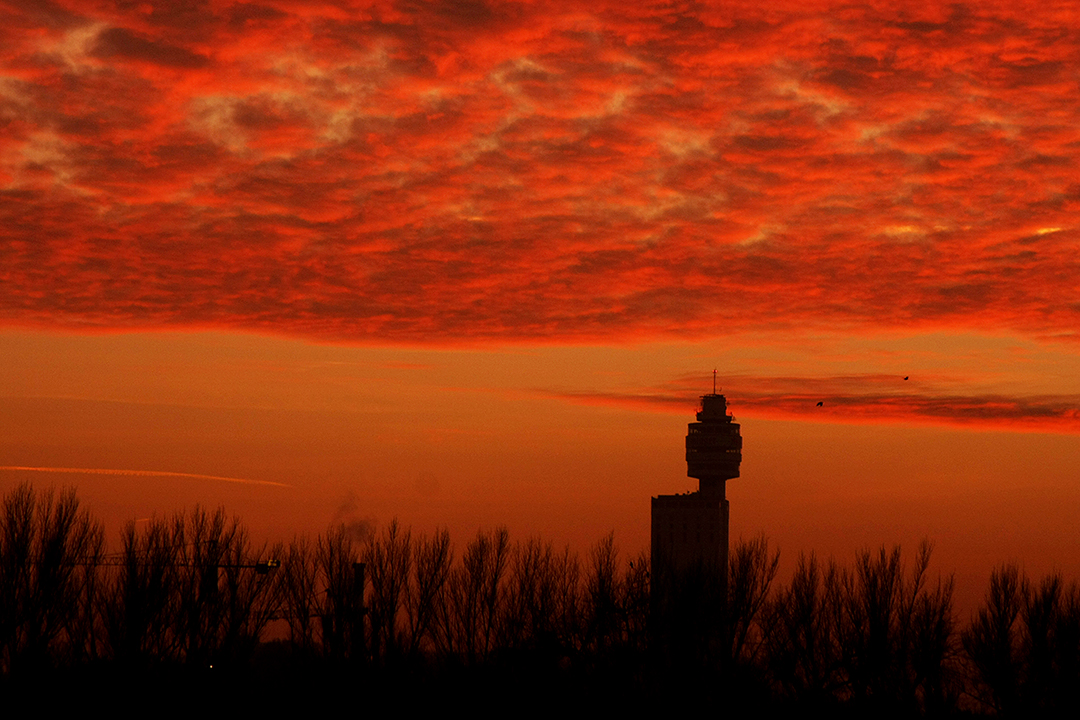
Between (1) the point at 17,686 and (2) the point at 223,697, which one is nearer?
(1) the point at 17,686

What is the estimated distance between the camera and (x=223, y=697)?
5156 centimetres

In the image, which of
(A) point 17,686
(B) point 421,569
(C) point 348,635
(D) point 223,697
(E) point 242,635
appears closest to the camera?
(A) point 17,686

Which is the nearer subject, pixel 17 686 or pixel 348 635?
pixel 17 686

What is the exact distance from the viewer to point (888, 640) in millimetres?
62656

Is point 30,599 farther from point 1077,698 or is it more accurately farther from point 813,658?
point 1077,698

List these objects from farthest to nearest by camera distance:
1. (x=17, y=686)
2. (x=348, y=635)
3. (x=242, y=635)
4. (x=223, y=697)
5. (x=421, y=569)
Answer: (x=421, y=569) → (x=348, y=635) → (x=242, y=635) → (x=223, y=697) → (x=17, y=686)

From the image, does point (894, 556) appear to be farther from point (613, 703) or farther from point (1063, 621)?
point (613, 703)

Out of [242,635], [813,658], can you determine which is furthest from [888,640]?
[242,635]

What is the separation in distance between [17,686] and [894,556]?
143ft

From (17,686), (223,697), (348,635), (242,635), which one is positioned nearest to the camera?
(17,686)

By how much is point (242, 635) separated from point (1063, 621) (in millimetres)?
41043

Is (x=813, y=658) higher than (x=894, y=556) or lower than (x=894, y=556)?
lower

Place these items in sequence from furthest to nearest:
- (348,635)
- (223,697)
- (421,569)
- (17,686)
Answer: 1. (421,569)
2. (348,635)
3. (223,697)
4. (17,686)

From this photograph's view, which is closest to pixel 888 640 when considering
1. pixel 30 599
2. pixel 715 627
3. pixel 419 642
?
pixel 715 627
